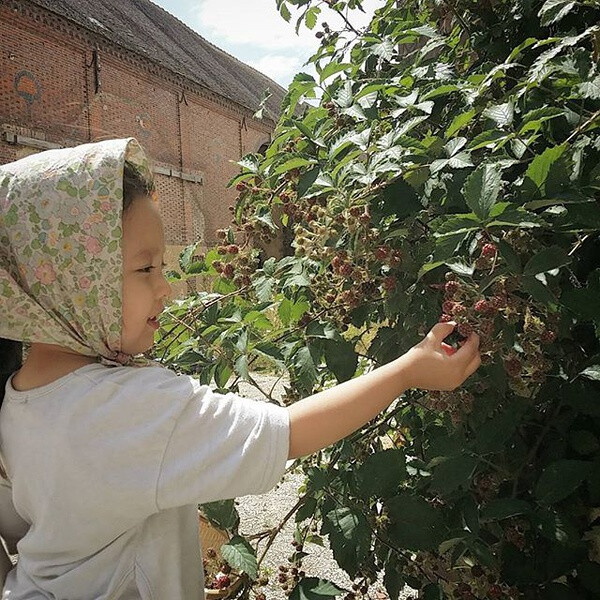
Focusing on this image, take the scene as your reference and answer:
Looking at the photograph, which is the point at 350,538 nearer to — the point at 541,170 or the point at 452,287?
the point at 452,287

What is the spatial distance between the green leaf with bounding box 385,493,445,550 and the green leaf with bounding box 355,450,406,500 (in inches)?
1.6

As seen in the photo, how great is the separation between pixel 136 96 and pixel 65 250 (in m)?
13.1

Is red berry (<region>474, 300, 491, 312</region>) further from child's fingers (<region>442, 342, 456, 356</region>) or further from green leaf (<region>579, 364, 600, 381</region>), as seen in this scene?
green leaf (<region>579, 364, 600, 381</region>)

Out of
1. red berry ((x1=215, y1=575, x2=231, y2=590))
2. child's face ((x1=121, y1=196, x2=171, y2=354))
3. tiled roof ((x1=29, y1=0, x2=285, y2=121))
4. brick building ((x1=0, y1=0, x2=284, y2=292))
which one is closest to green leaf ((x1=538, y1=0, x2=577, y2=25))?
child's face ((x1=121, y1=196, x2=171, y2=354))

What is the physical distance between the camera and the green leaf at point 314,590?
1198mm

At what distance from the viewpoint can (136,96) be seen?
1290 cm

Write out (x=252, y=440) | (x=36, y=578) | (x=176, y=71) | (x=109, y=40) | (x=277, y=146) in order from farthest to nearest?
1. (x=176, y=71)
2. (x=109, y=40)
3. (x=277, y=146)
4. (x=36, y=578)
5. (x=252, y=440)

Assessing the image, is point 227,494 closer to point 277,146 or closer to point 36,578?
point 36,578

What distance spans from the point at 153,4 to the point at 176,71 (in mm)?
5848

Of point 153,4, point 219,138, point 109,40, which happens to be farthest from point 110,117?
point 153,4

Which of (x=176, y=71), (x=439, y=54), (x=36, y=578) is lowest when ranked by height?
(x=36, y=578)

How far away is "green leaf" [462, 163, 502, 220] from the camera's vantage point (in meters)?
0.88

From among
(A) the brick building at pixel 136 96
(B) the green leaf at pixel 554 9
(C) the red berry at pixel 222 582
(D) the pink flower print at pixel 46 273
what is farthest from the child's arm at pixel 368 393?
(A) the brick building at pixel 136 96

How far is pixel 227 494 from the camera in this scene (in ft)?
3.10
